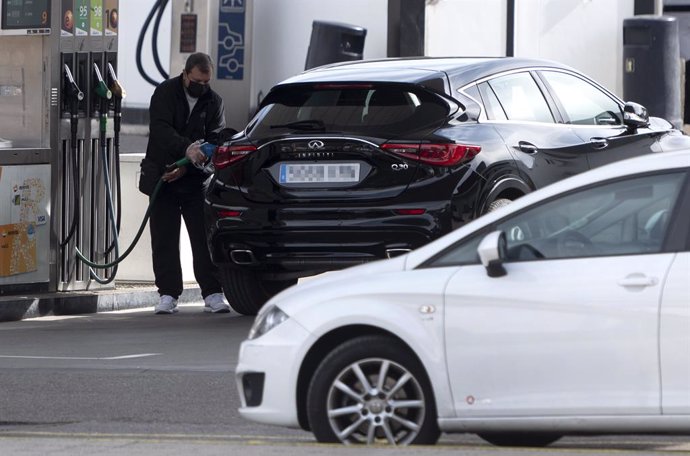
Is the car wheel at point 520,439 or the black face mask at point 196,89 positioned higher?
the black face mask at point 196,89

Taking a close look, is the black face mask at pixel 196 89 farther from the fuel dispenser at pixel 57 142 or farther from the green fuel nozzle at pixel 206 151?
the fuel dispenser at pixel 57 142

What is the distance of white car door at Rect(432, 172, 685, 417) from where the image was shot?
20.9 ft

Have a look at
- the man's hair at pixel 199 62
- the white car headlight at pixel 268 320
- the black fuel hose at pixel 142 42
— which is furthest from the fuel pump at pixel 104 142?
the black fuel hose at pixel 142 42

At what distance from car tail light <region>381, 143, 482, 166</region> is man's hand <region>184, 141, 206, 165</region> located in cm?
240

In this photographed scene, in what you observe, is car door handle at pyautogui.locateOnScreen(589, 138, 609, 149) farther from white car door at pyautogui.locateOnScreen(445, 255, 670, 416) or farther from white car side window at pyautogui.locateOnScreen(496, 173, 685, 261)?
white car door at pyautogui.locateOnScreen(445, 255, 670, 416)

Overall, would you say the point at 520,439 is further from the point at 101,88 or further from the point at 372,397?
the point at 101,88

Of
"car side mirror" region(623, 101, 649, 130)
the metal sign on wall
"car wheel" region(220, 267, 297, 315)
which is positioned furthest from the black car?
the metal sign on wall

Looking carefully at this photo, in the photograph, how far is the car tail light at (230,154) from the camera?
10531mm

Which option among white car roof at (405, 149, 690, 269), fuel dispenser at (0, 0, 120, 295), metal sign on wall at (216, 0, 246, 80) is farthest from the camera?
metal sign on wall at (216, 0, 246, 80)

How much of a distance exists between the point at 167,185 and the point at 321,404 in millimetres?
5989

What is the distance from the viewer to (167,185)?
12.5 meters

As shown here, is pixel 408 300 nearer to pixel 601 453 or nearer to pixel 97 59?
pixel 601 453

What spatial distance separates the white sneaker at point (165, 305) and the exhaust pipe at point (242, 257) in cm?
210

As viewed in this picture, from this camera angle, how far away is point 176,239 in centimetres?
1273
